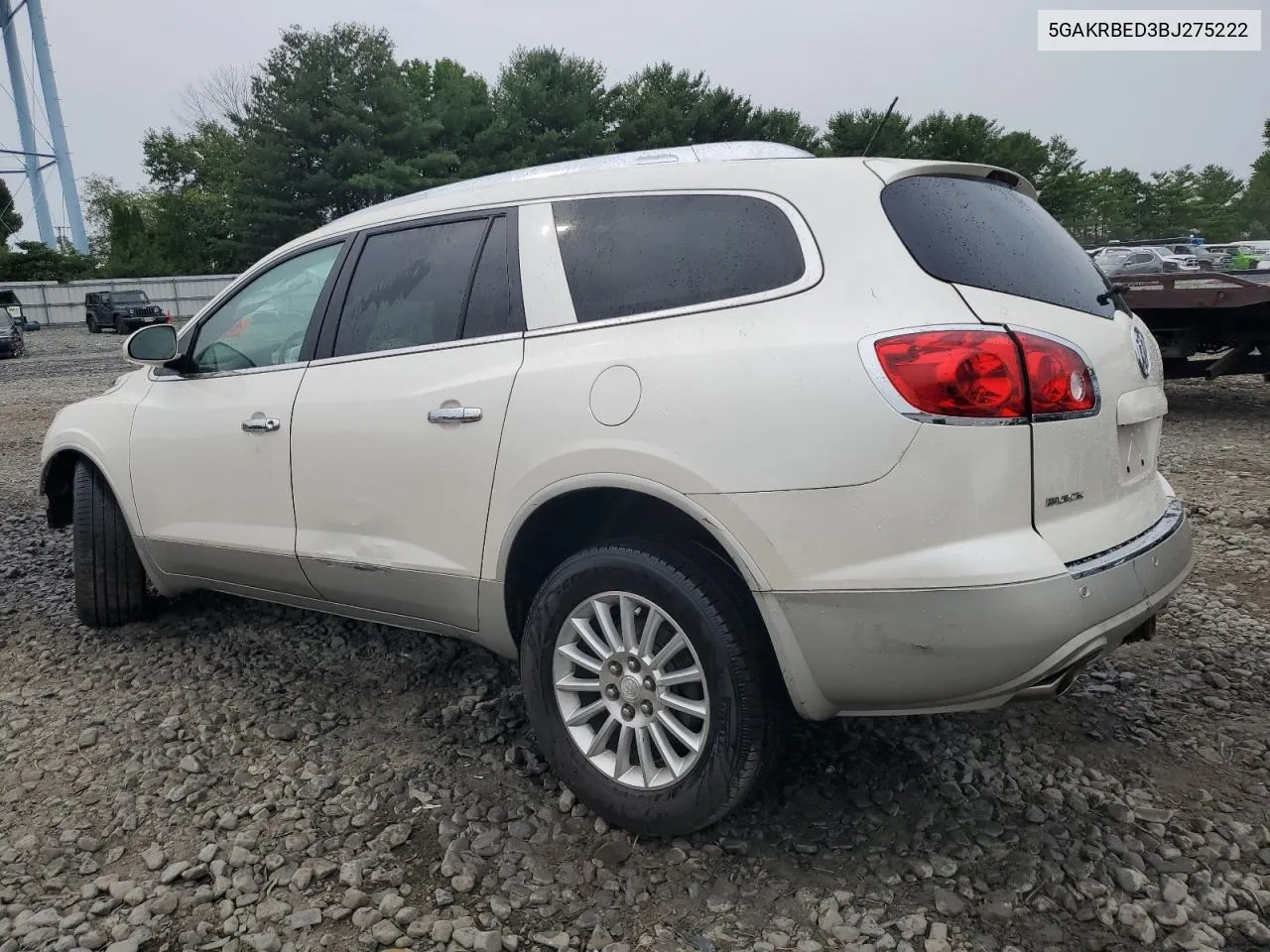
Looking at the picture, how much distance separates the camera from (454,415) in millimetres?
2717

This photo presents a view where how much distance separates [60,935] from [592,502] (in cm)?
164

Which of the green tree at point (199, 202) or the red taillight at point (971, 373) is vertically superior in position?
the green tree at point (199, 202)

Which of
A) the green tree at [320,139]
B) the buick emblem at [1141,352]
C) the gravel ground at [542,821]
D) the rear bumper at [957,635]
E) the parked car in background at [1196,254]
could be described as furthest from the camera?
the green tree at [320,139]

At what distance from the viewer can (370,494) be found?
296 centimetres

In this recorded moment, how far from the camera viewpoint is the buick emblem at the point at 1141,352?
2.53m

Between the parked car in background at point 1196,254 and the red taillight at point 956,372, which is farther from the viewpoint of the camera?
the parked car in background at point 1196,254

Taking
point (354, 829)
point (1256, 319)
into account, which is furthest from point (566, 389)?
point (1256, 319)

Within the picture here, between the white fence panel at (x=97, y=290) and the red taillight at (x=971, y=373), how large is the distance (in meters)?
41.4

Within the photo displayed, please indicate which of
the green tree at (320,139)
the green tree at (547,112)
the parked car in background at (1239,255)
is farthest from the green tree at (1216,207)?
the green tree at (320,139)

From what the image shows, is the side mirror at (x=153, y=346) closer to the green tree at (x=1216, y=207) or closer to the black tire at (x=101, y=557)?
the black tire at (x=101, y=557)

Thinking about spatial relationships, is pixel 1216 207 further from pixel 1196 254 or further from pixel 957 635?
pixel 957 635

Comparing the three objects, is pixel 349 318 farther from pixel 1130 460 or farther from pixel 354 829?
pixel 1130 460

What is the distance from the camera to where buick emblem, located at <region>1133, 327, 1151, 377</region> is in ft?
8.30

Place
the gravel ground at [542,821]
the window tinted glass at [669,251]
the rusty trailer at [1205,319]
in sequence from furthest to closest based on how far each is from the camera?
1. the rusty trailer at [1205,319]
2. the window tinted glass at [669,251]
3. the gravel ground at [542,821]
